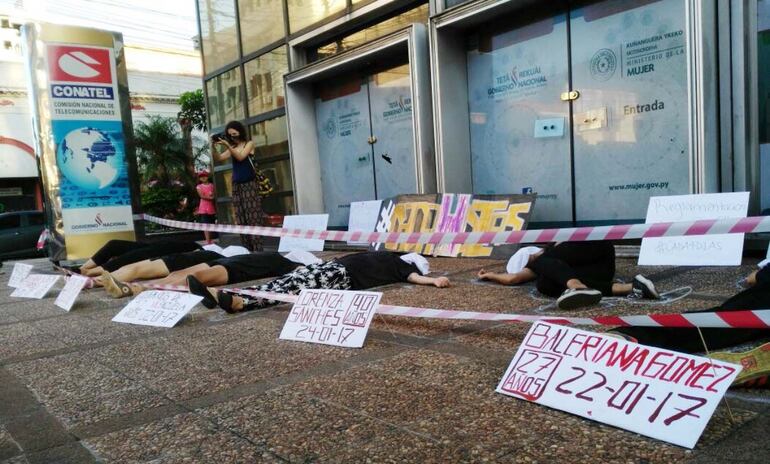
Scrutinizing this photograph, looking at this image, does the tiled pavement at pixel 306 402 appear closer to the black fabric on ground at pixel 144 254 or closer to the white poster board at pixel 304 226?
the black fabric on ground at pixel 144 254

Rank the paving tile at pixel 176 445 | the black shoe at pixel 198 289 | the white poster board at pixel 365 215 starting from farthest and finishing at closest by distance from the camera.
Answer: the white poster board at pixel 365 215, the black shoe at pixel 198 289, the paving tile at pixel 176 445

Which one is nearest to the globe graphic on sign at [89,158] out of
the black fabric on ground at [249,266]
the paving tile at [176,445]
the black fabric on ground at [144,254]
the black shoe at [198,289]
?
the black fabric on ground at [144,254]

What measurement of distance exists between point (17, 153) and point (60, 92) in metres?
20.5

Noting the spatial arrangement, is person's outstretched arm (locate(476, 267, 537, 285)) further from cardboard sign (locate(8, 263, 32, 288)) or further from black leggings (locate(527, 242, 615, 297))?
cardboard sign (locate(8, 263, 32, 288))

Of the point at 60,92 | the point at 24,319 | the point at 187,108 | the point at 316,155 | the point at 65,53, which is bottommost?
the point at 24,319

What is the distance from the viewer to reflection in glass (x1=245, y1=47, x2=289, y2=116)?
10469mm

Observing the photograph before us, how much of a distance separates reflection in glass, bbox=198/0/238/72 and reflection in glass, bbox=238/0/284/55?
13.6 inches

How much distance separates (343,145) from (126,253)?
165 inches

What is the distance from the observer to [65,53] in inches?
332

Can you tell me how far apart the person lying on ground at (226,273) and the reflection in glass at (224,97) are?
21.5ft

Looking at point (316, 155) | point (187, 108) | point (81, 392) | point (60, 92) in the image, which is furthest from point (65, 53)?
point (187, 108)

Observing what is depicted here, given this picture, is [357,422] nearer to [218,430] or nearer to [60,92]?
[218,430]

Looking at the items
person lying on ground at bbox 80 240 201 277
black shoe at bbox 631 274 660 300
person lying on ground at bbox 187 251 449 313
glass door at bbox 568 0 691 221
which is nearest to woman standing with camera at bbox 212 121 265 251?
person lying on ground at bbox 80 240 201 277

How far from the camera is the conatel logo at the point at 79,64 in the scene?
27.5 ft
